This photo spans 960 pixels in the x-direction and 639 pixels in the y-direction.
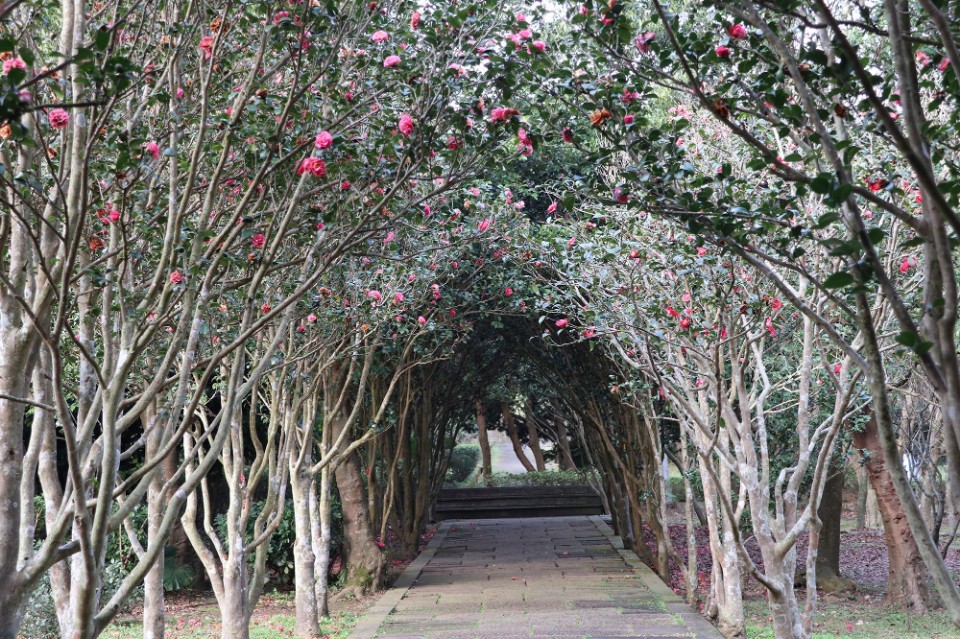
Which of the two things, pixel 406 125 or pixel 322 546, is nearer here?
pixel 406 125

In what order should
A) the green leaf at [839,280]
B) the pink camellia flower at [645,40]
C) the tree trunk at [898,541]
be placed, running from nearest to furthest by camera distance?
1. the green leaf at [839,280]
2. the pink camellia flower at [645,40]
3. the tree trunk at [898,541]

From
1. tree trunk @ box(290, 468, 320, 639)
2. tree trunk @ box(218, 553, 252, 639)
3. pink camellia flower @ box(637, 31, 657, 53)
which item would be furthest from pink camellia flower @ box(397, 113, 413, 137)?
tree trunk @ box(290, 468, 320, 639)

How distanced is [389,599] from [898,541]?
5544mm

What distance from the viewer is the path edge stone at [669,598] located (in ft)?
23.5

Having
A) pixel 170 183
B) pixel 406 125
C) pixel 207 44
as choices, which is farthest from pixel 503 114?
pixel 170 183

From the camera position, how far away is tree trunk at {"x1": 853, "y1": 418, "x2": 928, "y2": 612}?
9.12 meters

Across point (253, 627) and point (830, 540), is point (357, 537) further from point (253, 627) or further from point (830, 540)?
point (830, 540)

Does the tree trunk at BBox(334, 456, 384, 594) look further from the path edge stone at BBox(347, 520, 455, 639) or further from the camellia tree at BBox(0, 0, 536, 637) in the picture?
the camellia tree at BBox(0, 0, 536, 637)

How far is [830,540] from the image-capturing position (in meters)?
11.1

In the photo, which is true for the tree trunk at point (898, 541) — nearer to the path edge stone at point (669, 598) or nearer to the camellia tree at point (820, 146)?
the path edge stone at point (669, 598)

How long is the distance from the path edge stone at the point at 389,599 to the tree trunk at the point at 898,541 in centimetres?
535

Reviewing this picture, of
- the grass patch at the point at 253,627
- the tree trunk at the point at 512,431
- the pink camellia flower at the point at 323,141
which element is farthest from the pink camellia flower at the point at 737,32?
the tree trunk at the point at 512,431

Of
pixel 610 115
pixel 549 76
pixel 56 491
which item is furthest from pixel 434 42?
pixel 56 491

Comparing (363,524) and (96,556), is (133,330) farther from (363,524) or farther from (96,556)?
(363,524)
